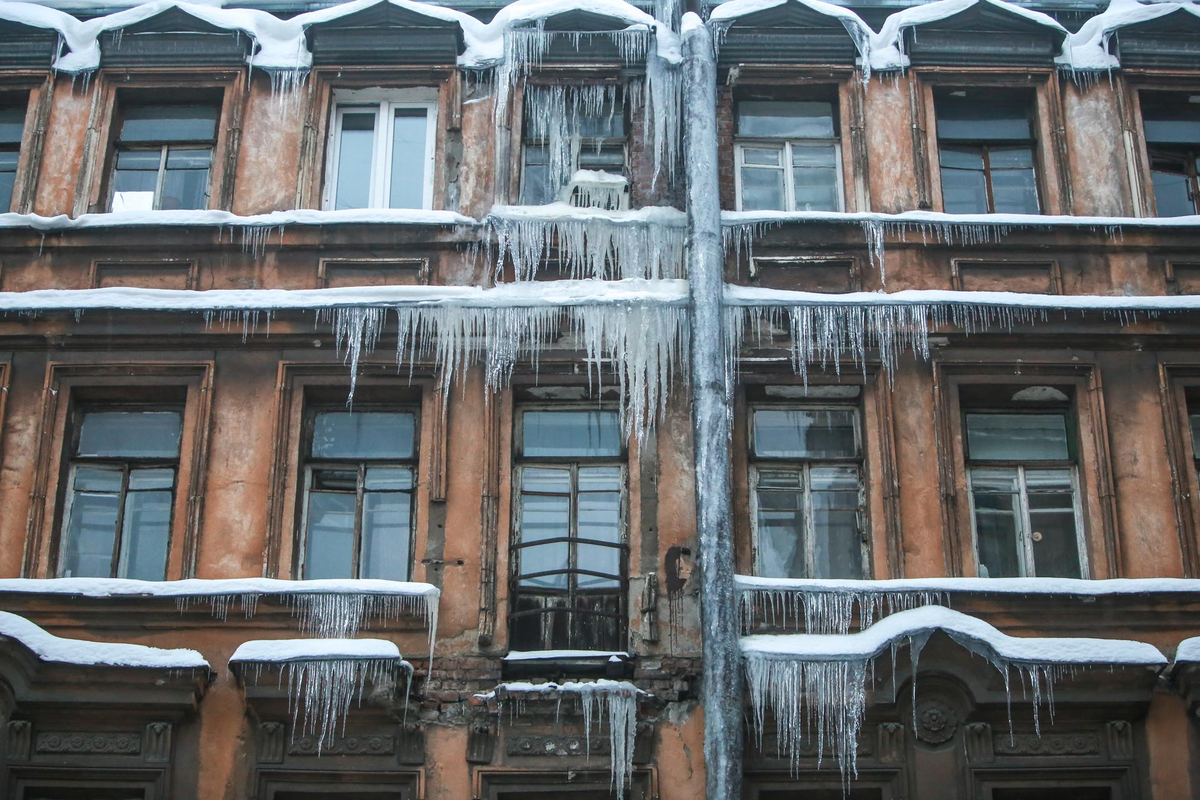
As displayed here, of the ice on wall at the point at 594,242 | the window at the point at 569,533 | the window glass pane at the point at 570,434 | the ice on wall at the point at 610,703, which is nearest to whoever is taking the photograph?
the ice on wall at the point at 610,703

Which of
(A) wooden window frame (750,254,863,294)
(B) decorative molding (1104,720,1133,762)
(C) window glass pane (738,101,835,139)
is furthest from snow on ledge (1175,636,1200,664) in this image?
(C) window glass pane (738,101,835,139)

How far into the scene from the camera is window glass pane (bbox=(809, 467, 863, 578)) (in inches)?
380

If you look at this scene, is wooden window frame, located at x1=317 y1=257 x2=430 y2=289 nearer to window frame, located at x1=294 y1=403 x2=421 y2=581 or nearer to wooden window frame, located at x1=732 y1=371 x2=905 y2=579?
window frame, located at x1=294 y1=403 x2=421 y2=581

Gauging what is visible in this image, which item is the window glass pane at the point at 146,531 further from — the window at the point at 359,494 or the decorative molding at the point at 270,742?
the decorative molding at the point at 270,742

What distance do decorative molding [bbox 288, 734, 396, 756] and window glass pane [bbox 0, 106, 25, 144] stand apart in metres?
5.84

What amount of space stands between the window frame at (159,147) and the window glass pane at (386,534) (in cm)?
301

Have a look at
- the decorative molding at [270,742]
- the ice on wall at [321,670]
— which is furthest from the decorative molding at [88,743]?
the ice on wall at [321,670]

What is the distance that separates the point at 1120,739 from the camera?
8.96 meters

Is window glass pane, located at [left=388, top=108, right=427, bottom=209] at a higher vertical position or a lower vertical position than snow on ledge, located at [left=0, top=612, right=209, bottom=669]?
higher

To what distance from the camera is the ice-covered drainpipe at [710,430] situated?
28.1 feet

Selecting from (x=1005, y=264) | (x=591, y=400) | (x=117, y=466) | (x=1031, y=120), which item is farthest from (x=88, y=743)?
(x=1031, y=120)

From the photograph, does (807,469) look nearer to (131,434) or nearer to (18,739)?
(131,434)

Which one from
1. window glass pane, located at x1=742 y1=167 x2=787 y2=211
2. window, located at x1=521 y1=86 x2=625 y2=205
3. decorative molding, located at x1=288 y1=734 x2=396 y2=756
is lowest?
decorative molding, located at x1=288 y1=734 x2=396 y2=756

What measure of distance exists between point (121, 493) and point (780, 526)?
16.5 ft
